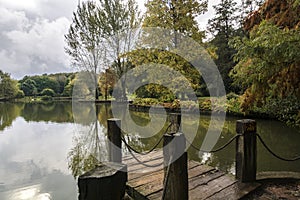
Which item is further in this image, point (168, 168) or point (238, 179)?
point (238, 179)

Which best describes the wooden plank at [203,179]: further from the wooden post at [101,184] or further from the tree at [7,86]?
the tree at [7,86]

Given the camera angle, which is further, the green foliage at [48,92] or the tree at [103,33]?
the green foliage at [48,92]

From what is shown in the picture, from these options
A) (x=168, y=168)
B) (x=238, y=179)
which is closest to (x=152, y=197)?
(x=168, y=168)

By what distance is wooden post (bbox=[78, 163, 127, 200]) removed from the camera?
1131mm

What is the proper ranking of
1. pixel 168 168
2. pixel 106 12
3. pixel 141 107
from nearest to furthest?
pixel 168 168 → pixel 141 107 → pixel 106 12

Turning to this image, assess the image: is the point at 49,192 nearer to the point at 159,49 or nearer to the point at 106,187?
the point at 106,187

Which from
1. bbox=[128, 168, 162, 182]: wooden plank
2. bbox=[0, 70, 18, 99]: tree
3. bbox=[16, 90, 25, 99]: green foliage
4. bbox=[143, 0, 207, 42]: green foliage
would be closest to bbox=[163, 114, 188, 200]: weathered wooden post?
bbox=[128, 168, 162, 182]: wooden plank

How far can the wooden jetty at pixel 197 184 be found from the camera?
87.6 inches

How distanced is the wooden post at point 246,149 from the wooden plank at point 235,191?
0.24 feet

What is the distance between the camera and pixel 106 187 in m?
1.16

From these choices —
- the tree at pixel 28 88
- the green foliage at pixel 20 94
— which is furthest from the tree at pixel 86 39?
the tree at pixel 28 88

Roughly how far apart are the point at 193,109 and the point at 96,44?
10241mm

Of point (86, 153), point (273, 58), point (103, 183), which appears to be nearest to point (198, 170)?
point (273, 58)

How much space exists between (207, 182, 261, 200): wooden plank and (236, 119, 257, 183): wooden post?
0.07 meters
